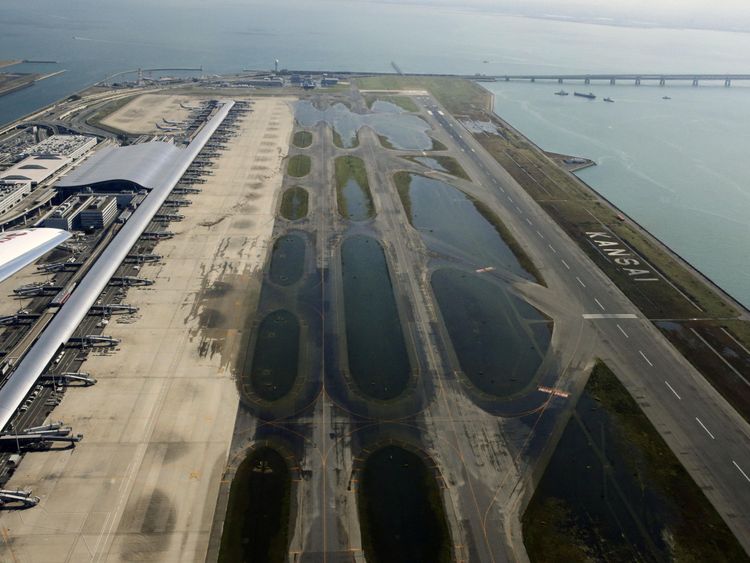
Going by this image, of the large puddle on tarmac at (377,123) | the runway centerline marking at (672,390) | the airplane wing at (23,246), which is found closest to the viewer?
the runway centerline marking at (672,390)

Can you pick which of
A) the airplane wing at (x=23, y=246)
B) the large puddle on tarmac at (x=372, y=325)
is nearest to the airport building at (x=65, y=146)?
the airplane wing at (x=23, y=246)

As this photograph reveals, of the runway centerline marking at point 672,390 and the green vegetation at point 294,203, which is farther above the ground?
the runway centerline marking at point 672,390

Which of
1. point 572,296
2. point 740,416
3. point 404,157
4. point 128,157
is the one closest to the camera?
point 740,416

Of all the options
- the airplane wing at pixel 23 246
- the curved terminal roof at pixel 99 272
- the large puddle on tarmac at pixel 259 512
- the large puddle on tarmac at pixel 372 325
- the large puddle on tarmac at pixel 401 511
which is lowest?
the large puddle on tarmac at pixel 259 512

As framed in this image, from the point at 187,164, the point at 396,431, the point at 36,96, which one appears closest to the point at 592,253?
the point at 396,431

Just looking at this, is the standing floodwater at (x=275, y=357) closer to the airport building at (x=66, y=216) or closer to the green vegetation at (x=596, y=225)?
the airport building at (x=66, y=216)

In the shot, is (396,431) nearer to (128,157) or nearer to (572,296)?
(572,296)

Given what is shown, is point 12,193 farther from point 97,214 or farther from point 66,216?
point 97,214

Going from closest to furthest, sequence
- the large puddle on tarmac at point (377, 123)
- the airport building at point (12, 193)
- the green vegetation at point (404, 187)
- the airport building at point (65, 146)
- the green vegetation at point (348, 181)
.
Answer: the airport building at point (12, 193) < the green vegetation at point (348, 181) < the green vegetation at point (404, 187) < the airport building at point (65, 146) < the large puddle on tarmac at point (377, 123)
